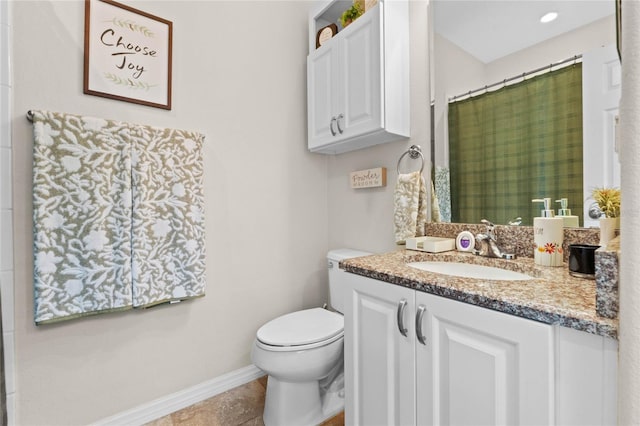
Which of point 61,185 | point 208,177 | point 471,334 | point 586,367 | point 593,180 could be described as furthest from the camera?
point 208,177

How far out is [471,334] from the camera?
748 millimetres

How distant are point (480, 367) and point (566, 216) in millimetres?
710

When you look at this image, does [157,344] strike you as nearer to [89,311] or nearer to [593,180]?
[89,311]

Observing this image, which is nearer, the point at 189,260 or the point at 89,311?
the point at 89,311

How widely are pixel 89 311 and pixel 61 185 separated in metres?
0.54

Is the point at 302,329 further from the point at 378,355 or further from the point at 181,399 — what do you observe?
the point at 181,399

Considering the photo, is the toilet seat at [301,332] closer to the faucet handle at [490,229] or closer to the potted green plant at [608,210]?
the faucet handle at [490,229]

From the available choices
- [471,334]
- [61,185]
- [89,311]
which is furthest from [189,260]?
[471,334]

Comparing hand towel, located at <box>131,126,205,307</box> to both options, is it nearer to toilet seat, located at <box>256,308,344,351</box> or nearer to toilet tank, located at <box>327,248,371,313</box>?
toilet seat, located at <box>256,308,344,351</box>

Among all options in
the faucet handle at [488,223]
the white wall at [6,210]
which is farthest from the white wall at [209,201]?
the faucet handle at [488,223]

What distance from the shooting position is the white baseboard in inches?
53.9

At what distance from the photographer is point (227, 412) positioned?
150cm

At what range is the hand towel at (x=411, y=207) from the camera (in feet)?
4.78

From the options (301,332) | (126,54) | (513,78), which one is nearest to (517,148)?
(513,78)
